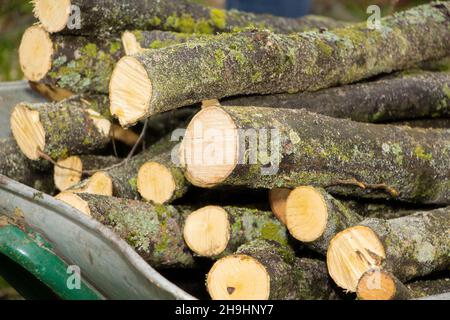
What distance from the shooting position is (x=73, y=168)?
345cm

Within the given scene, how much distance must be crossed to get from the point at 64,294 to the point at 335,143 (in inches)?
42.6

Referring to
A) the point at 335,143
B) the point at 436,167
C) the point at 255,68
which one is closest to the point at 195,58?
the point at 255,68

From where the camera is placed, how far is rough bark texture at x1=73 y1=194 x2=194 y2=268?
2.79m

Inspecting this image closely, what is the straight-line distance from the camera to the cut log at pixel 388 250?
8.20ft

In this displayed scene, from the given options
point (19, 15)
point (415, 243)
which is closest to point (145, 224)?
point (415, 243)

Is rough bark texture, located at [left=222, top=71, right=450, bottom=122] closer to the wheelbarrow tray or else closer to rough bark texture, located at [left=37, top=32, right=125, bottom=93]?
rough bark texture, located at [left=37, top=32, right=125, bottom=93]

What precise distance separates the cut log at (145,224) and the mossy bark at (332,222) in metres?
0.53

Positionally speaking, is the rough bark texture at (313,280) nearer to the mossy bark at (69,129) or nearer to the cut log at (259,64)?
the cut log at (259,64)

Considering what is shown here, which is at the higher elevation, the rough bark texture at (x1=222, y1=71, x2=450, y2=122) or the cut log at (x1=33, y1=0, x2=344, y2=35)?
the cut log at (x1=33, y1=0, x2=344, y2=35)

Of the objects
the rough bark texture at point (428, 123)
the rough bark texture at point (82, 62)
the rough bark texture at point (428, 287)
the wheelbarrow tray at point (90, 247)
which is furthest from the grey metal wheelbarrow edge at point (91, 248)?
the rough bark texture at point (428, 123)

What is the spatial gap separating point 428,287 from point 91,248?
1277mm

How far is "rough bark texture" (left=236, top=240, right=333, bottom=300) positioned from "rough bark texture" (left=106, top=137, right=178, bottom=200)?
2.18ft

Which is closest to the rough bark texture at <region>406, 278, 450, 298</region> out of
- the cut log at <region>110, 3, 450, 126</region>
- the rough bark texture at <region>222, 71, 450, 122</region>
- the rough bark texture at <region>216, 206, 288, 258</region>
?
the rough bark texture at <region>216, 206, 288, 258</region>

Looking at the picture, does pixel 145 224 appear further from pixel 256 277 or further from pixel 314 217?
pixel 314 217
